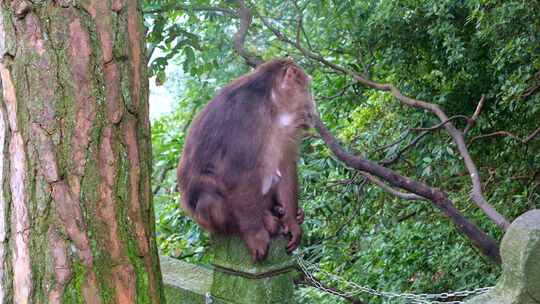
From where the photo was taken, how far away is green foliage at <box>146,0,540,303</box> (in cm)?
463

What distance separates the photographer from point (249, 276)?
2.77 meters

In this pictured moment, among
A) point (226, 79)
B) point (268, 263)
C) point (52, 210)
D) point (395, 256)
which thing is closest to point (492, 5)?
point (395, 256)

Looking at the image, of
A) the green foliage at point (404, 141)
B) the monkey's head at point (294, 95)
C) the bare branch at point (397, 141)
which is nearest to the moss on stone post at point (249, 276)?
the monkey's head at point (294, 95)

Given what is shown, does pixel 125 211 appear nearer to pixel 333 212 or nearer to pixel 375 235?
pixel 333 212

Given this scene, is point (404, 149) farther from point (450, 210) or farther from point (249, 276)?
point (249, 276)

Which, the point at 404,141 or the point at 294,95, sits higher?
the point at 294,95

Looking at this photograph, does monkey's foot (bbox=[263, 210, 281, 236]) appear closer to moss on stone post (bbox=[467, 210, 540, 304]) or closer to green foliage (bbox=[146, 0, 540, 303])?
moss on stone post (bbox=[467, 210, 540, 304])

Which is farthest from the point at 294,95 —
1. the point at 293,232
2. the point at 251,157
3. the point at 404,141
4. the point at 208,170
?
the point at 404,141

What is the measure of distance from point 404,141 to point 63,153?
11.1 feet

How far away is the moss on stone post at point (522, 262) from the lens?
1707mm

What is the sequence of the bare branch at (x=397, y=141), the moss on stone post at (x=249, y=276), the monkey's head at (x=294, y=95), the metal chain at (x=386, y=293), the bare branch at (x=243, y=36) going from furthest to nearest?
1. the bare branch at (x=397, y=141)
2. the bare branch at (x=243, y=36)
3. the monkey's head at (x=294, y=95)
4. the metal chain at (x=386, y=293)
5. the moss on stone post at (x=249, y=276)

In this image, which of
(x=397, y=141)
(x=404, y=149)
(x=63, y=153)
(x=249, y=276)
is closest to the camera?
(x=63, y=153)

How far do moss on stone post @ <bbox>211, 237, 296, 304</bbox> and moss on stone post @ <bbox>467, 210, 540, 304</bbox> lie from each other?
1135mm

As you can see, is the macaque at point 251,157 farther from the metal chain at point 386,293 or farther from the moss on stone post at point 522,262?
the moss on stone post at point 522,262
